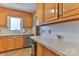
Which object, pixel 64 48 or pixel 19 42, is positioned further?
pixel 19 42

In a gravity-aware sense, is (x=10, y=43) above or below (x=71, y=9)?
below

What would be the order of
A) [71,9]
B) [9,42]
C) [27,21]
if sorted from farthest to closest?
1. [27,21]
2. [9,42]
3. [71,9]

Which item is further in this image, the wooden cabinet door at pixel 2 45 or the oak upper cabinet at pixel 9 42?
the oak upper cabinet at pixel 9 42

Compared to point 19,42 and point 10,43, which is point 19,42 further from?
point 10,43

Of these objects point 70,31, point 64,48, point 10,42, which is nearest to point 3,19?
point 10,42

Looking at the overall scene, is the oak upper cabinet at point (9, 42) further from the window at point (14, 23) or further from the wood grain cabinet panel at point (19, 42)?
the window at point (14, 23)

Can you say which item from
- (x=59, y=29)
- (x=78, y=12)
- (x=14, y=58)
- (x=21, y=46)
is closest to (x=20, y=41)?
(x=21, y=46)

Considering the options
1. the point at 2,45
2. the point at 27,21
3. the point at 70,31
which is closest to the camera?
the point at 70,31

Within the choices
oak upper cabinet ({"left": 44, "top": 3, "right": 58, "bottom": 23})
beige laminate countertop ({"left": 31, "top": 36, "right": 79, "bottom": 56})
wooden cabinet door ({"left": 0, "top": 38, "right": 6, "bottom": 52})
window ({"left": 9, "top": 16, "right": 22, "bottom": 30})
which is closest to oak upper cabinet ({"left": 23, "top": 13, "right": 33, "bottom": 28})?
window ({"left": 9, "top": 16, "right": 22, "bottom": 30})

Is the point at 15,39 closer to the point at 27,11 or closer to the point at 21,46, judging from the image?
the point at 21,46

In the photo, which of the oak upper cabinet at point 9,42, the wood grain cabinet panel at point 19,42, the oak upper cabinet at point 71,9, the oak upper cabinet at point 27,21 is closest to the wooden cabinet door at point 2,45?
the oak upper cabinet at point 9,42

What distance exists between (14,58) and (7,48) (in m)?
4.25

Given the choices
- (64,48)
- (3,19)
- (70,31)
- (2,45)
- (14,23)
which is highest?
(3,19)

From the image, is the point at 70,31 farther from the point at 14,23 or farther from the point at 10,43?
the point at 14,23
